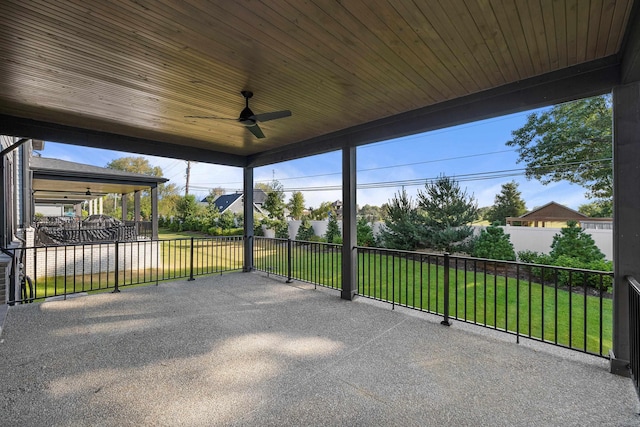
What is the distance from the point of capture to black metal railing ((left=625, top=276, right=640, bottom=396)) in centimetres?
211

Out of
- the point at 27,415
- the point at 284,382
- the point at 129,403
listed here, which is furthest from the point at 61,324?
the point at 284,382

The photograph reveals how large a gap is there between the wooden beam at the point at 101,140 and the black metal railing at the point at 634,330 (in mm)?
6305

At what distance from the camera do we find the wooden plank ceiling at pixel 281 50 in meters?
1.98

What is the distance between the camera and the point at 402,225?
10719mm

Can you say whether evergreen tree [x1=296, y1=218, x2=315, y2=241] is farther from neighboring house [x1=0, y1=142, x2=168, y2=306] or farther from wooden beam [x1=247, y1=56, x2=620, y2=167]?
wooden beam [x1=247, y1=56, x2=620, y2=167]

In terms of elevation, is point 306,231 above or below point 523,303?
above

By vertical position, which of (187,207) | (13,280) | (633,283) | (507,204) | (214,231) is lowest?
(214,231)

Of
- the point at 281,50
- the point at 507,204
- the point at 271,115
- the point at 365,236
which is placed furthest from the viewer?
the point at 507,204

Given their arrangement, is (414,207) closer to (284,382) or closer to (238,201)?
(284,382)

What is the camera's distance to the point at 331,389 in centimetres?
226

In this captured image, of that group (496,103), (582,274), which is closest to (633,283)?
(496,103)

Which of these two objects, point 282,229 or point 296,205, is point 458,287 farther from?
point 296,205

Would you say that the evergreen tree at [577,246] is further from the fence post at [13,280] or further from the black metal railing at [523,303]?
the fence post at [13,280]

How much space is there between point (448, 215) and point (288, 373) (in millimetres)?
8773
